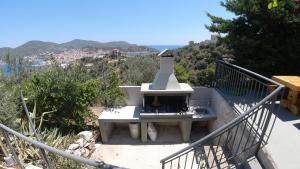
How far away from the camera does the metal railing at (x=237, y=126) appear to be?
3.17m

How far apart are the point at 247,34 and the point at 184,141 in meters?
3.41

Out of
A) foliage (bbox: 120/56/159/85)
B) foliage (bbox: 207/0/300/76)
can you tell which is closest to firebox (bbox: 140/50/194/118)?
foliage (bbox: 207/0/300/76)

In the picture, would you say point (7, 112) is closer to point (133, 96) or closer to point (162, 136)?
point (133, 96)

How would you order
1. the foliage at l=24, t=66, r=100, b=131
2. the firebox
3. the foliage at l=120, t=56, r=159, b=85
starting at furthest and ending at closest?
the foliage at l=120, t=56, r=159, b=85 → the firebox → the foliage at l=24, t=66, r=100, b=131

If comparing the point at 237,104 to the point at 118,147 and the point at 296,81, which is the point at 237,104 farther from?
the point at 118,147

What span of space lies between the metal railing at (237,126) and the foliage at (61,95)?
106 inches

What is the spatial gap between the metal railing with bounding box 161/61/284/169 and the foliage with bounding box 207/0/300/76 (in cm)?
72

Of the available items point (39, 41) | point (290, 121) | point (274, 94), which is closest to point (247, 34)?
point (290, 121)

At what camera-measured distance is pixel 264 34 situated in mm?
6371

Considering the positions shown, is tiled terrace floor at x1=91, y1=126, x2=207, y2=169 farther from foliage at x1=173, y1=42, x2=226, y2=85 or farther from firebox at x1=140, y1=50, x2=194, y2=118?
foliage at x1=173, y1=42, x2=226, y2=85

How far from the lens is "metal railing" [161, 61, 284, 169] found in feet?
10.4

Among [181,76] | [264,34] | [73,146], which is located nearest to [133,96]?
[73,146]

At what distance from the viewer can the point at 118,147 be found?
6.00m

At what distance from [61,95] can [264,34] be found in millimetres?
5568
